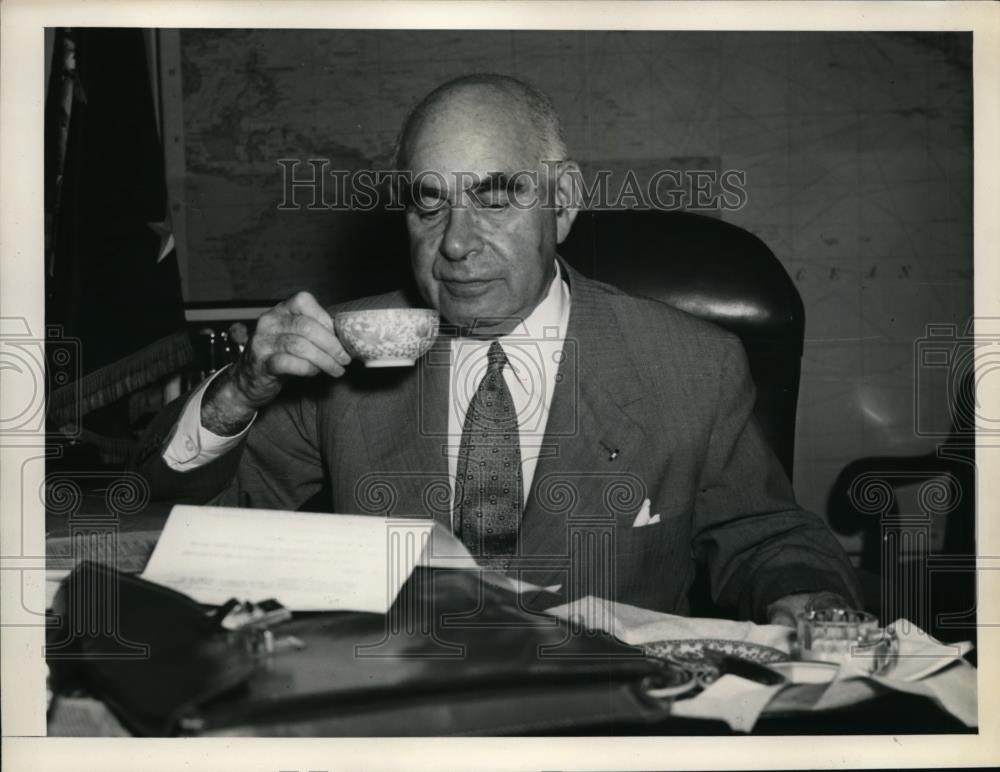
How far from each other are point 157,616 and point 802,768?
740 millimetres

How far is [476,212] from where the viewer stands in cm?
125

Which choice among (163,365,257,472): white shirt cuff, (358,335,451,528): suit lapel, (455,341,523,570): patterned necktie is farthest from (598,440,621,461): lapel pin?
(163,365,257,472): white shirt cuff

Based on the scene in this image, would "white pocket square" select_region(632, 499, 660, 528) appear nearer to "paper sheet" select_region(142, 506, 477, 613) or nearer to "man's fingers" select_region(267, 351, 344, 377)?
"paper sheet" select_region(142, 506, 477, 613)

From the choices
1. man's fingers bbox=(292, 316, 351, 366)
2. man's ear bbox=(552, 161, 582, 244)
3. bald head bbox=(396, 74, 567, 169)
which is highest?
bald head bbox=(396, 74, 567, 169)

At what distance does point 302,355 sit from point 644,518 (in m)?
0.51

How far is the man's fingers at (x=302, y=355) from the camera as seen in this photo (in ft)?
3.76

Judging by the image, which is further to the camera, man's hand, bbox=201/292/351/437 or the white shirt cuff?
the white shirt cuff

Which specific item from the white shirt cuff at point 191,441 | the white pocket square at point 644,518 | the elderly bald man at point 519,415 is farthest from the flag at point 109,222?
the white pocket square at point 644,518

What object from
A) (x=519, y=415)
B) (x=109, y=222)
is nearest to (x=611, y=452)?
(x=519, y=415)

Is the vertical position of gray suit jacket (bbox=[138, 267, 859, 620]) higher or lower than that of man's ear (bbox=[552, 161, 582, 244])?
lower

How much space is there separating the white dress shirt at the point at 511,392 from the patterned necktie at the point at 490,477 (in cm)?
1

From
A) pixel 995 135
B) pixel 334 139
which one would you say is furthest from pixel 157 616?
pixel 995 135

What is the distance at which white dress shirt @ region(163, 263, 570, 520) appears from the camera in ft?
4.09

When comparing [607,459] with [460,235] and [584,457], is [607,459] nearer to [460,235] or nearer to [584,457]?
[584,457]
